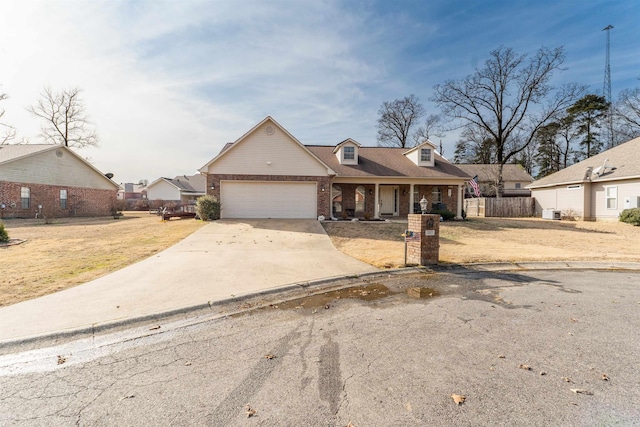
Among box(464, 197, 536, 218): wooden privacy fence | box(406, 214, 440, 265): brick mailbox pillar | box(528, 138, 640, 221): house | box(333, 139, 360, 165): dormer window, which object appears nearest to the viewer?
box(406, 214, 440, 265): brick mailbox pillar

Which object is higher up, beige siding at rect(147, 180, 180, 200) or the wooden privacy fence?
beige siding at rect(147, 180, 180, 200)

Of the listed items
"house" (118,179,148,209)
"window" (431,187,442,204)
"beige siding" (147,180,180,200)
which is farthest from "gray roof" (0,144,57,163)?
"window" (431,187,442,204)

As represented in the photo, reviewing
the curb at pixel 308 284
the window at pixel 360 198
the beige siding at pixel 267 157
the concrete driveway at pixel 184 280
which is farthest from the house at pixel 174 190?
the curb at pixel 308 284

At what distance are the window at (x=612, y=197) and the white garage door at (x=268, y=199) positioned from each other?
20.1 m

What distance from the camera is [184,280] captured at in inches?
249

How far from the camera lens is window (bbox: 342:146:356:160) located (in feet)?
67.0

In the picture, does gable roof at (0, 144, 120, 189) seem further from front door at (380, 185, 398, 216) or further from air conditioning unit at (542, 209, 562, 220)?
air conditioning unit at (542, 209, 562, 220)

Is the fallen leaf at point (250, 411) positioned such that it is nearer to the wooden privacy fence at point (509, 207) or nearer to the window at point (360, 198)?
the window at point (360, 198)

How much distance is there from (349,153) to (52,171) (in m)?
22.7

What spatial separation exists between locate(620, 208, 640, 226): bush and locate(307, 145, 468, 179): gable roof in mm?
9272

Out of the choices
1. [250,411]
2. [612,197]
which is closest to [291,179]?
[250,411]

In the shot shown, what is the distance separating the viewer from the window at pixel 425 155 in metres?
21.2

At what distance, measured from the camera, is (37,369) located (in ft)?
10.4

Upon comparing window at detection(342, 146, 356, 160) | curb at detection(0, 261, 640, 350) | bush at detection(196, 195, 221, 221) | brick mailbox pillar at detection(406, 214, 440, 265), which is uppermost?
window at detection(342, 146, 356, 160)
